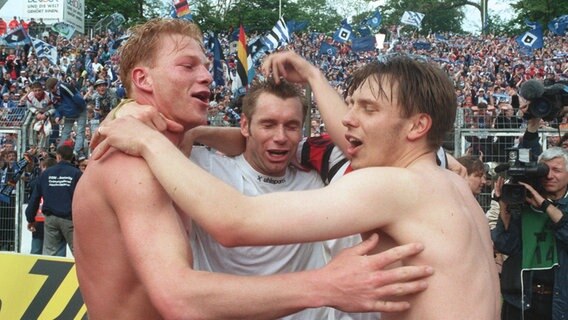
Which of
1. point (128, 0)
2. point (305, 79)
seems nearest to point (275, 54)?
point (305, 79)

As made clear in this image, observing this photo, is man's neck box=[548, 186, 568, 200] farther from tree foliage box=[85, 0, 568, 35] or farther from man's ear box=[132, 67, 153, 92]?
tree foliage box=[85, 0, 568, 35]

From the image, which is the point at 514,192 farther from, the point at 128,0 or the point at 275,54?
the point at 128,0

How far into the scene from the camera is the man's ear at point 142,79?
2832 mm

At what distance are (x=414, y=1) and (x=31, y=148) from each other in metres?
58.0

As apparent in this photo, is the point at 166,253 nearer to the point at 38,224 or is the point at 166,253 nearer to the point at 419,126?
the point at 419,126

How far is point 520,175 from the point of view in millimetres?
5117

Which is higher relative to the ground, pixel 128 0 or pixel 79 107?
pixel 128 0

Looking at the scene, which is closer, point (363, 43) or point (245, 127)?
point (245, 127)

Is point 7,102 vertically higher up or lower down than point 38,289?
higher up

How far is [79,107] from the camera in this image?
505 inches

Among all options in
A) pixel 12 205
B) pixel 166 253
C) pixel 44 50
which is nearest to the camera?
pixel 166 253

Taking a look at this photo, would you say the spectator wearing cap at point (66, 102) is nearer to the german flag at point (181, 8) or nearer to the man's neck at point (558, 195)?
the german flag at point (181, 8)

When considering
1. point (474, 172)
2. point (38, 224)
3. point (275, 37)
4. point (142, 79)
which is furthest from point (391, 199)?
point (275, 37)

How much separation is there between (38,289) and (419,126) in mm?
4526
